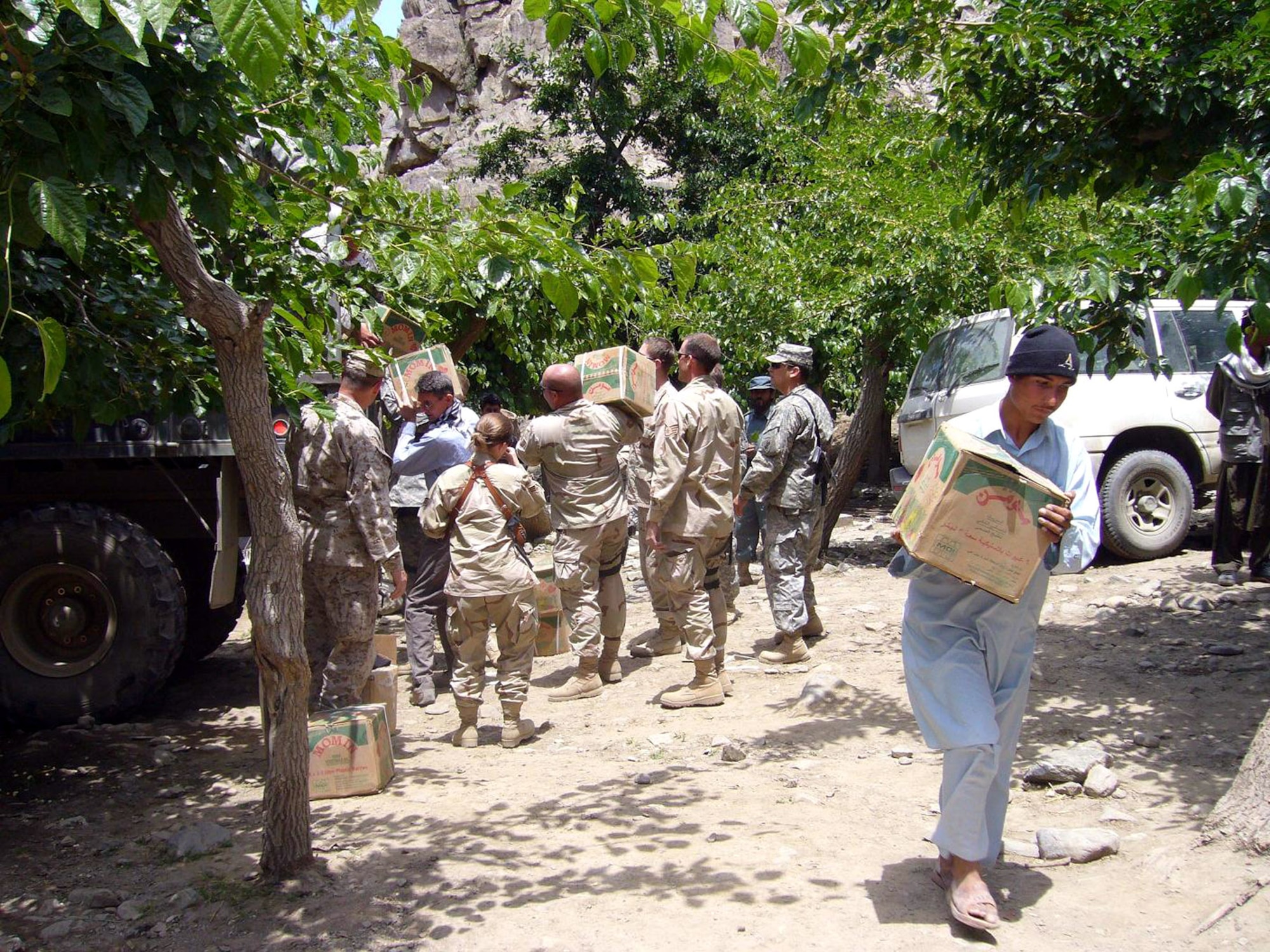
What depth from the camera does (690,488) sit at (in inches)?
245

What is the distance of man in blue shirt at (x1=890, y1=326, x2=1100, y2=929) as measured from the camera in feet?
10.9

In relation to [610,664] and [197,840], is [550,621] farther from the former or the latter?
[197,840]

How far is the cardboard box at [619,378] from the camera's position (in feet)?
21.8

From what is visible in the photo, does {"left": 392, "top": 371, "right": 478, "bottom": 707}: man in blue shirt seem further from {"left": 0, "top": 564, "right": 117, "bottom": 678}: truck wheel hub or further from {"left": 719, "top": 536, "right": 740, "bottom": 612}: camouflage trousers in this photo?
{"left": 719, "top": 536, "right": 740, "bottom": 612}: camouflage trousers

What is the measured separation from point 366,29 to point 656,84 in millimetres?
15362

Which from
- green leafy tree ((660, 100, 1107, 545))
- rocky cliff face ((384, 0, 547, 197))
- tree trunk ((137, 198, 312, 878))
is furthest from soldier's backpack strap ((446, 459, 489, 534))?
rocky cliff face ((384, 0, 547, 197))

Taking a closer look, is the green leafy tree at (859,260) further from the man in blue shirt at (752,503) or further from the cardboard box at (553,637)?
the cardboard box at (553,637)

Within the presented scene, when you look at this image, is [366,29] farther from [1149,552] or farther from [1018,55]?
[1149,552]

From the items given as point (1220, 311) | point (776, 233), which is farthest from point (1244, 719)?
point (776, 233)

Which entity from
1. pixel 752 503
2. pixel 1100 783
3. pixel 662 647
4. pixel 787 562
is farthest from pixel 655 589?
pixel 1100 783

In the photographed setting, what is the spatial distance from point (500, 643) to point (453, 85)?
23.8m

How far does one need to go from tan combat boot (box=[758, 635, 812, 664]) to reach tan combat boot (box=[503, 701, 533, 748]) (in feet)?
6.28

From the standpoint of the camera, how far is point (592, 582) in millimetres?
6645

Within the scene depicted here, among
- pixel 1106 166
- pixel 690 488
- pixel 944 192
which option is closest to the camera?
pixel 1106 166
